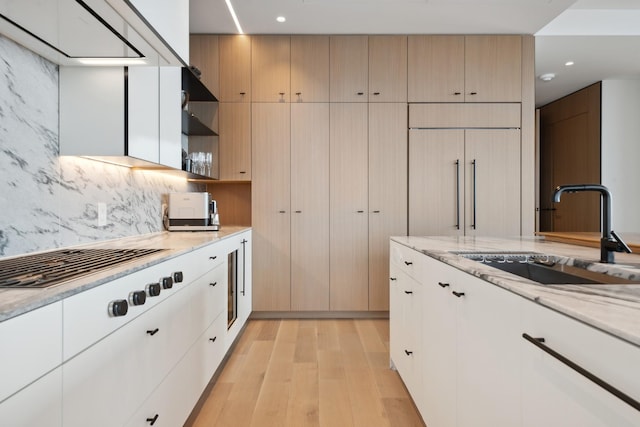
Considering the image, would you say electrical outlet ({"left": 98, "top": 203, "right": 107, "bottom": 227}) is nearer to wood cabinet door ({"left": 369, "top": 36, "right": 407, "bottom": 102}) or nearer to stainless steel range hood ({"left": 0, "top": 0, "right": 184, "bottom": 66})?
stainless steel range hood ({"left": 0, "top": 0, "right": 184, "bottom": 66})

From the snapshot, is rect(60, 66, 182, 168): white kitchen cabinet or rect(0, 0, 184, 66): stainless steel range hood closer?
rect(0, 0, 184, 66): stainless steel range hood

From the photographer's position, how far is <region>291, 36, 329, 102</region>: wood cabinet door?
3.61 meters

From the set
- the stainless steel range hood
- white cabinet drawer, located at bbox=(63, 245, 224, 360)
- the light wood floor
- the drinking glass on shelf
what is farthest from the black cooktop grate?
the drinking glass on shelf

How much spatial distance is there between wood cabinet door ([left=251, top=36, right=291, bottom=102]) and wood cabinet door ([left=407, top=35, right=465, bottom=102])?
4.07 ft

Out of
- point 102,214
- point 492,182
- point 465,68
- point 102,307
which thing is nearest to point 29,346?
point 102,307

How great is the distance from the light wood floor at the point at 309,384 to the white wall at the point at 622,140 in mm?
4153

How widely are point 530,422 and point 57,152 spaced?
2.09 m

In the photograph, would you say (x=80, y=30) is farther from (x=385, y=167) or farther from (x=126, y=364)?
(x=385, y=167)

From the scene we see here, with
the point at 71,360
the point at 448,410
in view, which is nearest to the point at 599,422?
the point at 448,410

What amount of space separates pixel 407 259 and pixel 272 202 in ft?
6.23

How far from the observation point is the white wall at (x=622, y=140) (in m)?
4.92

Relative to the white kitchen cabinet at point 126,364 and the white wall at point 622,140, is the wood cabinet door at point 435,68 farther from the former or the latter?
the white kitchen cabinet at point 126,364

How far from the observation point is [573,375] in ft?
2.23

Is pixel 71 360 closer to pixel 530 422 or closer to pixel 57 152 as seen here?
pixel 530 422
